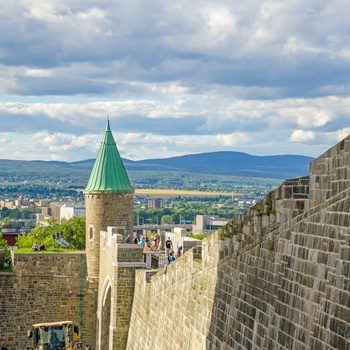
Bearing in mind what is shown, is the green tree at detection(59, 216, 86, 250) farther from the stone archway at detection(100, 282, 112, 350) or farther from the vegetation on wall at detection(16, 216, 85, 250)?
the stone archway at detection(100, 282, 112, 350)

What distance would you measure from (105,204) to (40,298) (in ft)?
15.0

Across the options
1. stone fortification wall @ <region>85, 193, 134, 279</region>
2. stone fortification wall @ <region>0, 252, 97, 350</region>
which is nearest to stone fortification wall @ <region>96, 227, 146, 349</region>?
stone fortification wall @ <region>85, 193, 134, 279</region>

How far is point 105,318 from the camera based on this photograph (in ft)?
126

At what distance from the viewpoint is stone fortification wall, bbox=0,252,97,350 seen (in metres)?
39.5

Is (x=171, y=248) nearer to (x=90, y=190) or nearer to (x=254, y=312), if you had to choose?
(x=90, y=190)

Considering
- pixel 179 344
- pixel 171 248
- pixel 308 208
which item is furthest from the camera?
pixel 171 248

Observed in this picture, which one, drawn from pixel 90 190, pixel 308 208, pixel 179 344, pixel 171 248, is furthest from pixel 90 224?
pixel 308 208

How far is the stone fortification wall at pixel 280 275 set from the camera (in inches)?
576

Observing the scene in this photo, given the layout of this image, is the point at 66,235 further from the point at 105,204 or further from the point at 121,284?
the point at 121,284

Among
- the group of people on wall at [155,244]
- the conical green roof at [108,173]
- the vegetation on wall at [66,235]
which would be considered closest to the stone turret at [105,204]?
the conical green roof at [108,173]

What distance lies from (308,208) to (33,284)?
2509 cm

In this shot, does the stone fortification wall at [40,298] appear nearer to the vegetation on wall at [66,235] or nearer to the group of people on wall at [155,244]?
the group of people on wall at [155,244]

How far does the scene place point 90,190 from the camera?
130ft

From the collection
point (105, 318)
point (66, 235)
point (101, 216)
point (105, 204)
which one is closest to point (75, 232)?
point (66, 235)
